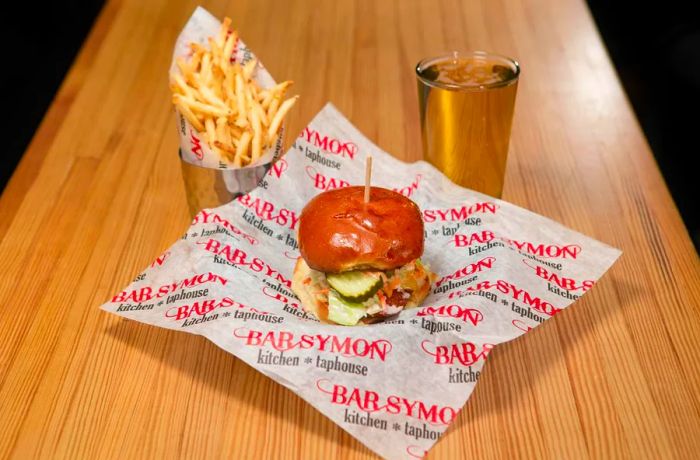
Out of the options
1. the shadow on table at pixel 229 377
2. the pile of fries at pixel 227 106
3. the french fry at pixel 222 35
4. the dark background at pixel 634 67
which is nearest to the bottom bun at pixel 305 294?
the shadow on table at pixel 229 377

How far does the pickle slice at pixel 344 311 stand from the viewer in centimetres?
137

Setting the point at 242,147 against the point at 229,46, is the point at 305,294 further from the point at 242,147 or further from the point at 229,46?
the point at 229,46

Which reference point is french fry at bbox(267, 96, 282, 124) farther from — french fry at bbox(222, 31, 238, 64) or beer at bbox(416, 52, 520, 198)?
beer at bbox(416, 52, 520, 198)

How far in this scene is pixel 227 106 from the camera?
1.64m

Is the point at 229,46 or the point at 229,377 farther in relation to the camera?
the point at 229,46

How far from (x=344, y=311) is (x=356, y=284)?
2.0 inches

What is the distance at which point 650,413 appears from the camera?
1208 mm

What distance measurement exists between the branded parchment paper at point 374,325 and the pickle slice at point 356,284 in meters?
0.08

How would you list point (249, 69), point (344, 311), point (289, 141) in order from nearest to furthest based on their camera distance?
1. point (344, 311)
2. point (249, 69)
3. point (289, 141)

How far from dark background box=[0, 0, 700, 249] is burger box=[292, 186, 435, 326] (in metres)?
1.67

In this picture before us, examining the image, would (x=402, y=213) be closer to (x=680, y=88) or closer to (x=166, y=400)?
(x=166, y=400)

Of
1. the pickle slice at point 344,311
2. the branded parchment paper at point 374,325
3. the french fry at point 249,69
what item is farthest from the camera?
the french fry at point 249,69

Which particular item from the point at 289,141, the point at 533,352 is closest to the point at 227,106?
the point at 289,141

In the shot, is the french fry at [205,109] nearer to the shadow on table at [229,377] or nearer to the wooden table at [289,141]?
the wooden table at [289,141]
